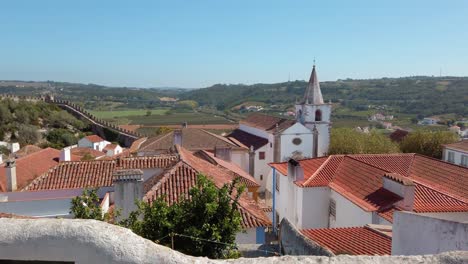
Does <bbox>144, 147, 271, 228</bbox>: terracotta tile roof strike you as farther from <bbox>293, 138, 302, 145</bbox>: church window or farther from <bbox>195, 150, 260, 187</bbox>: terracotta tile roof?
<bbox>293, 138, 302, 145</bbox>: church window

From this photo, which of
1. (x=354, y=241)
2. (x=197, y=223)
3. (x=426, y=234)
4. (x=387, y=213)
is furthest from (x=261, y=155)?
(x=197, y=223)

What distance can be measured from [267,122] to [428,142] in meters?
15.3

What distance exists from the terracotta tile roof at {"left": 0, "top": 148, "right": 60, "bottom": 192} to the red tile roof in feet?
40.8

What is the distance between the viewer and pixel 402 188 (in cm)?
1230

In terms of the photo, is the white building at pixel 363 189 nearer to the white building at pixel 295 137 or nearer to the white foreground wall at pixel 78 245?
the white foreground wall at pixel 78 245

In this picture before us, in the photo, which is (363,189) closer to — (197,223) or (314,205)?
(314,205)

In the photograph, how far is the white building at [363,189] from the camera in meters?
12.3

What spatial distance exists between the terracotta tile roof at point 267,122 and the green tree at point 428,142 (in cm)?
1165

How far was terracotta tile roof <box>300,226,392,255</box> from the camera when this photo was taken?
8.37 metres

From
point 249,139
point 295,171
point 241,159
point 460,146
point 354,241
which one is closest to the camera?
point 354,241

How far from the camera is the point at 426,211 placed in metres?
11.9

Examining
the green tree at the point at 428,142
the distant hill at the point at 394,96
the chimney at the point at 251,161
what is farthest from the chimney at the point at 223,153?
the distant hill at the point at 394,96

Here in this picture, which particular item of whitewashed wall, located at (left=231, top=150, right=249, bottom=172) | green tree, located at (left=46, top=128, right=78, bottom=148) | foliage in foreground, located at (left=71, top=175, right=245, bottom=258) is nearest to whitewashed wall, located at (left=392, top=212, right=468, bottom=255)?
foliage in foreground, located at (left=71, top=175, right=245, bottom=258)

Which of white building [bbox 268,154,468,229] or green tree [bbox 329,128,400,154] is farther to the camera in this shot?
green tree [bbox 329,128,400,154]
